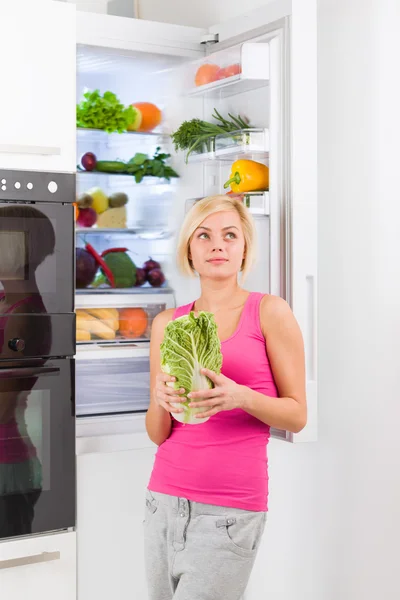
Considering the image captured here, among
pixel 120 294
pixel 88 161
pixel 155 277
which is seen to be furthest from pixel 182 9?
pixel 120 294

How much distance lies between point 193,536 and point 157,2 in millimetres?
2334

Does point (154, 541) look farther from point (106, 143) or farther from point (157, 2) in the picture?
point (157, 2)

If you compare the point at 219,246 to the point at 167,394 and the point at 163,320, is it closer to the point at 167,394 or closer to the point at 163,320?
the point at 163,320

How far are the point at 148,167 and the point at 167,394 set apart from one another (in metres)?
1.17

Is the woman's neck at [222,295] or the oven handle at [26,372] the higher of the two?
the woman's neck at [222,295]

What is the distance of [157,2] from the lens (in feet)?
10.9

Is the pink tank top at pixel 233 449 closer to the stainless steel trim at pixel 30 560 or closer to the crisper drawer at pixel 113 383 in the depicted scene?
the stainless steel trim at pixel 30 560

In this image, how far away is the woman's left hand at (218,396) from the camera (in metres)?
1.69

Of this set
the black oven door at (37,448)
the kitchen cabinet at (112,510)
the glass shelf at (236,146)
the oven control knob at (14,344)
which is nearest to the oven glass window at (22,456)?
the black oven door at (37,448)

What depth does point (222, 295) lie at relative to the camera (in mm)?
1958

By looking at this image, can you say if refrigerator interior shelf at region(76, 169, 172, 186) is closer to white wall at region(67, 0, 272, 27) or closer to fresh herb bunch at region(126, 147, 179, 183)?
fresh herb bunch at region(126, 147, 179, 183)

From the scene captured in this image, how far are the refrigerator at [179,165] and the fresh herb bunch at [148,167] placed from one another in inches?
1.1

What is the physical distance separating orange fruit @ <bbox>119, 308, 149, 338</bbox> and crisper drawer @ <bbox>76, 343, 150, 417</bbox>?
0.18 ft

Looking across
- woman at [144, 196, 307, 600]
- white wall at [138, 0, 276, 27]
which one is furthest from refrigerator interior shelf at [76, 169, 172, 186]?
woman at [144, 196, 307, 600]
